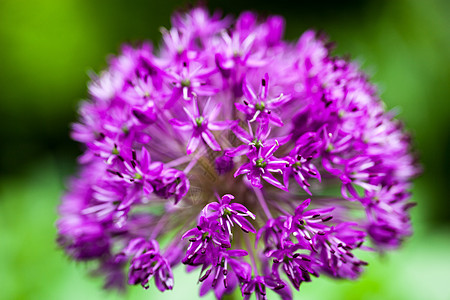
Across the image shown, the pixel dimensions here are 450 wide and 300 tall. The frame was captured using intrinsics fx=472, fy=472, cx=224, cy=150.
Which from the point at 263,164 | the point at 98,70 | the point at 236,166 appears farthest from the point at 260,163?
the point at 98,70

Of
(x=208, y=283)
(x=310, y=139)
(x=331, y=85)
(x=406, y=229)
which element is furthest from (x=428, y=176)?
(x=208, y=283)

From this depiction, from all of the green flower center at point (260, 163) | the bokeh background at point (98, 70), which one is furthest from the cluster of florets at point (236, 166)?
the bokeh background at point (98, 70)

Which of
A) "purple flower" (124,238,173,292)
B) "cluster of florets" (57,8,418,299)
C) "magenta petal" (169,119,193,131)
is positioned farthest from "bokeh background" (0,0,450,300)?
"magenta petal" (169,119,193,131)

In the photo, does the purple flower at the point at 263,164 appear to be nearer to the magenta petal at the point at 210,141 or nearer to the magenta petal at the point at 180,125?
the magenta petal at the point at 210,141

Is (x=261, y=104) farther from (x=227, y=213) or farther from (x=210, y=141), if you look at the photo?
(x=227, y=213)

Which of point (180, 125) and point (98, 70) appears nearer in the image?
point (180, 125)

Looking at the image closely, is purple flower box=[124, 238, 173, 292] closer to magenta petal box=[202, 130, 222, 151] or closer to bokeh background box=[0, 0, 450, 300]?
magenta petal box=[202, 130, 222, 151]

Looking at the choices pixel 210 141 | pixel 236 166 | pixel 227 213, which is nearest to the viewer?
pixel 227 213

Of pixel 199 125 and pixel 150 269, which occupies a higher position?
pixel 199 125
